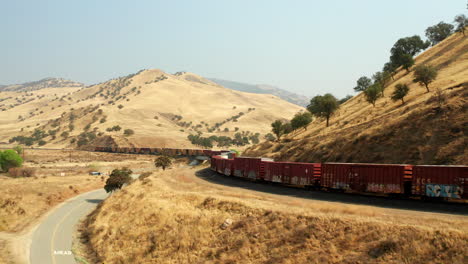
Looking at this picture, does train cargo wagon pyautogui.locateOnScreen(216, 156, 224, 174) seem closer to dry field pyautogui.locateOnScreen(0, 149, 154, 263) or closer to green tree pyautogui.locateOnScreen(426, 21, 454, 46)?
dry field pyautogui.locateOnScreen(0, 149, 154, 263)

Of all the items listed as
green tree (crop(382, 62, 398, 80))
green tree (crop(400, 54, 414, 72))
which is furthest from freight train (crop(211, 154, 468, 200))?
green tree (crop(382, 62, 398, 80))

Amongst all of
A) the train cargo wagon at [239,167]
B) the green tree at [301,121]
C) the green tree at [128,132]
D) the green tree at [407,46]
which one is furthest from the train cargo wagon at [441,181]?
the green tree at [128,132]

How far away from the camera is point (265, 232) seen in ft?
82.4

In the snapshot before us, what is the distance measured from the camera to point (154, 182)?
4988 cm

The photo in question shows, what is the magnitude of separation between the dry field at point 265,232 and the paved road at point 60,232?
2716mm

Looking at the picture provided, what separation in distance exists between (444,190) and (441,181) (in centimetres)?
67

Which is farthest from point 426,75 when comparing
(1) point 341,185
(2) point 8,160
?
(2) point 8,160

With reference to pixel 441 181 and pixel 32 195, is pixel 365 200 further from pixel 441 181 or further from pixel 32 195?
pixel 32 195

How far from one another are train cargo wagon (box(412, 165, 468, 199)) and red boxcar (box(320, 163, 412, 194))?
3.01ft

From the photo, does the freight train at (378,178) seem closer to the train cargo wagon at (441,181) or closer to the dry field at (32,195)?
the train cargo wagon at (441,181)

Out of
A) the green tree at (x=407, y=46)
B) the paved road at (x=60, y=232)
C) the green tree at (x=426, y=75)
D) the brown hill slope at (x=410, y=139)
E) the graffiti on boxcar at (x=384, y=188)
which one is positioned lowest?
the paved road at (x=60, y=232)

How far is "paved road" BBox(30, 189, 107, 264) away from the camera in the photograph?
3753cm

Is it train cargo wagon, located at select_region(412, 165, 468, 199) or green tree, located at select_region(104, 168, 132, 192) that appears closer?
train cargo wagon, located at select_region(412, 165, 468, 199)

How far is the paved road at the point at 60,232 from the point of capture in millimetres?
37531
